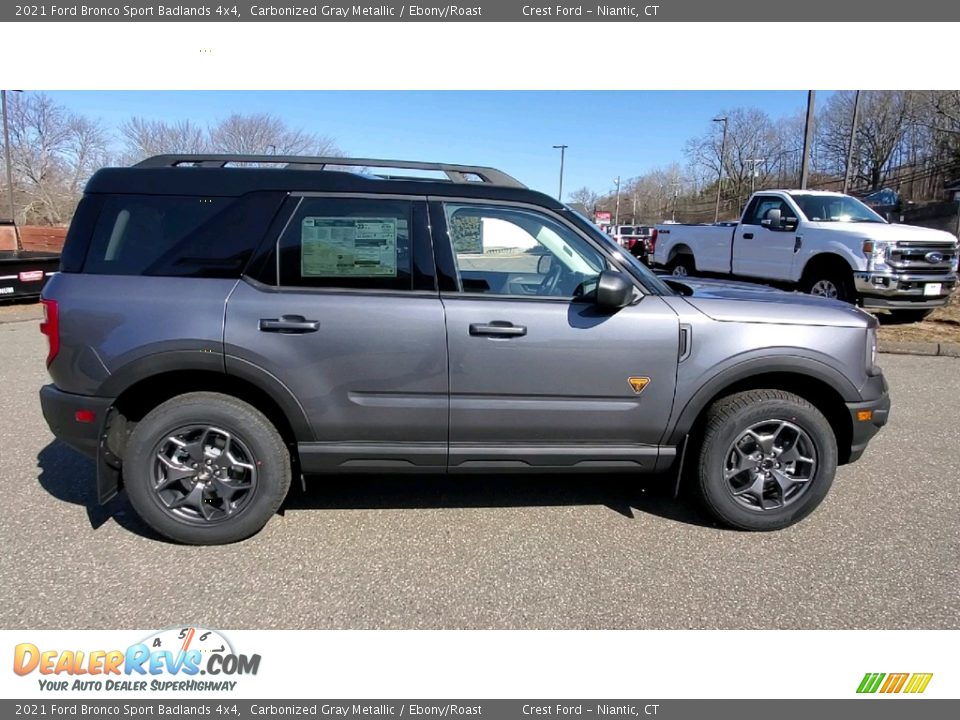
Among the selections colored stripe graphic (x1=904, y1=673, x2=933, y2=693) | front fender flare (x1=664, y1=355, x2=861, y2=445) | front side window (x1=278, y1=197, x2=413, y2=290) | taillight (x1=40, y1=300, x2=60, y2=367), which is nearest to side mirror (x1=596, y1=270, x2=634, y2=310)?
front fender flare (x1=664, y1=355, x2=861, y2=445)

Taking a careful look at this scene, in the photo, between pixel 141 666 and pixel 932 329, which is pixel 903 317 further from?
pixel 141 666

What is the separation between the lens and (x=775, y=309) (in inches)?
122

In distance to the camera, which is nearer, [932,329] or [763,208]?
[932,329]

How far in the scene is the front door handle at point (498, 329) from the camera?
2.89 m

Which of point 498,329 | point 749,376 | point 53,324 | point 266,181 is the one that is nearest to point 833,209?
point 749,376

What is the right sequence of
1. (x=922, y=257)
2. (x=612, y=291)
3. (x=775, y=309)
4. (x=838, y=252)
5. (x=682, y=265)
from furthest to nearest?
(x=682, y=265) → (x=838, y=252) → (x=922, y=257) → (x=775, y=309) → (x=612, y=291)

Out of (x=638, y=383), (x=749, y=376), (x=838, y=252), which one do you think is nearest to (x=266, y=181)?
(x=638, y=383)

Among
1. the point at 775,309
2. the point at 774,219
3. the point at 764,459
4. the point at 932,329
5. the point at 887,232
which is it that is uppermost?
the point at 774,219

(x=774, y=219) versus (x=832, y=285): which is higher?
(x=774, y=219)

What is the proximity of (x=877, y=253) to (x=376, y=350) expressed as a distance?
859cm

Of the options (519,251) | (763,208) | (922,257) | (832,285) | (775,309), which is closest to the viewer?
(775,309)

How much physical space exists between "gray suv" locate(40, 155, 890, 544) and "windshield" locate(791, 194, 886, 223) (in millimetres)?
7495

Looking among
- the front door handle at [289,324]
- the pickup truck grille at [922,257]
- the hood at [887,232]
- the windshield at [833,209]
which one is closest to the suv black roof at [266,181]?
the front door handle at [289,324]

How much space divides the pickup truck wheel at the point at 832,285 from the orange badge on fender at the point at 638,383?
287 inches
